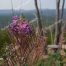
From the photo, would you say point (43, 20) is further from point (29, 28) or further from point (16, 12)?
point (29, 28)

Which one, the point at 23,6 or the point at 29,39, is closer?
the point at 29,39

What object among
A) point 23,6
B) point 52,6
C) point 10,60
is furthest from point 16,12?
point 10,60

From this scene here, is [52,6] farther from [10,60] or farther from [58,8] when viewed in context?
[10,60]

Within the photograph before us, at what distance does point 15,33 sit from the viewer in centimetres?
271

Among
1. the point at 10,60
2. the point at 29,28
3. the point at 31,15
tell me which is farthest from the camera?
the point at 31,15

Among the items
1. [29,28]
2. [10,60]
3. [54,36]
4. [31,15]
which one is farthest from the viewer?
[54,36]

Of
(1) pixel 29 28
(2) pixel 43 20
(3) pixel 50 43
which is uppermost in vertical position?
(1) pixel 29 28

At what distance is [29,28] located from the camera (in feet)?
8.83

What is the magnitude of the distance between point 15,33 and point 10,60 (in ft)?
0.91

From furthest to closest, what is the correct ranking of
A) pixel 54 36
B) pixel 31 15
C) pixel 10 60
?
pixel 54 36
pixel 31 15
pixel 10 60

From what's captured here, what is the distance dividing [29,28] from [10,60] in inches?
13.8

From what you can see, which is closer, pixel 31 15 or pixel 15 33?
pixel 15 33

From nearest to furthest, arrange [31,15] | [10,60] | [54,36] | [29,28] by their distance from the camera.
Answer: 1. [29,28]
2. [10,60]
3. [31,15]
4. [54,36]

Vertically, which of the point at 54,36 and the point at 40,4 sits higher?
the point at 40,4
